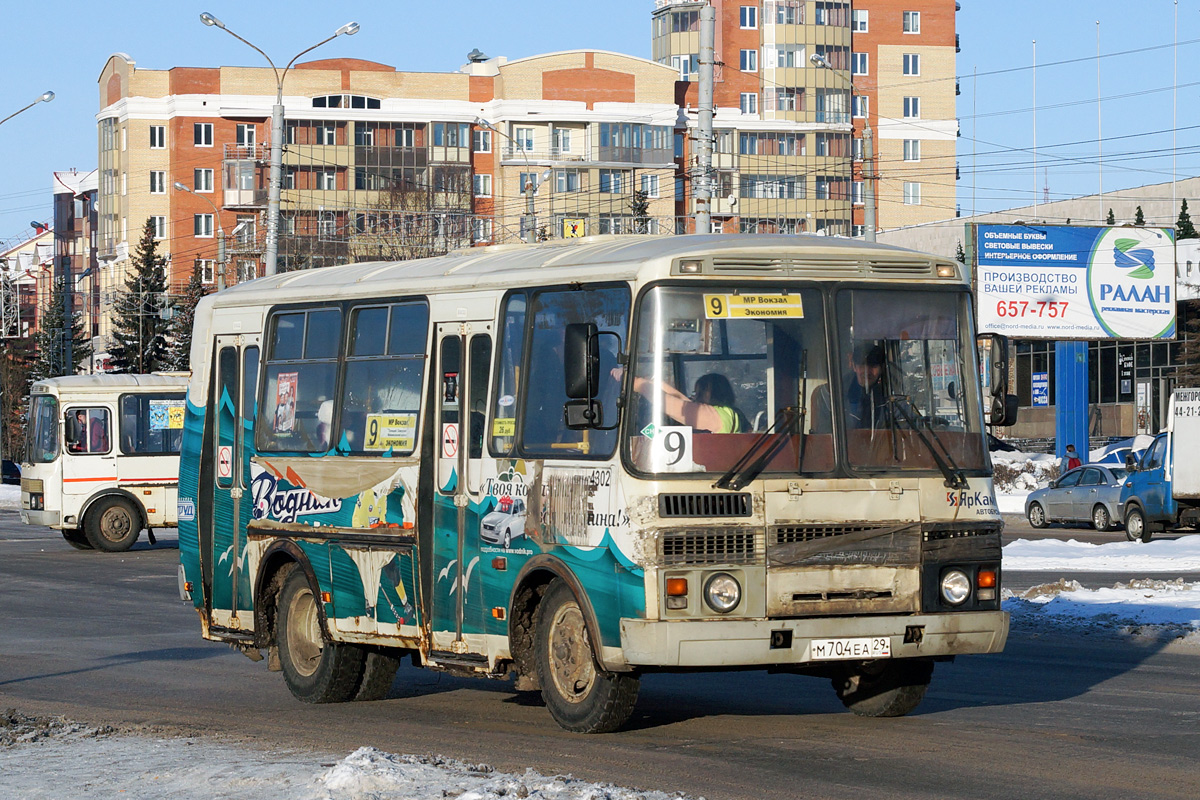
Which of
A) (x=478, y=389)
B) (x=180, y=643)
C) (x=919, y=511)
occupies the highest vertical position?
(x=478, y=389)

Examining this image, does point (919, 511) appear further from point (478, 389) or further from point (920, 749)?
point (478, 389)

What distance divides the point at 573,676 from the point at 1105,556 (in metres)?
18.7

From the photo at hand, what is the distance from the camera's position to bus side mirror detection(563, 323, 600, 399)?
31.0ft

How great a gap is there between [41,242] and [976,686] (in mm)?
188989

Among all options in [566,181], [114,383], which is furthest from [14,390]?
[114,383]

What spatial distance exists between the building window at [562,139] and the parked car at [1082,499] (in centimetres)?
7362

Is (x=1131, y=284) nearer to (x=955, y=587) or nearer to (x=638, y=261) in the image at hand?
(x=955, y=587)

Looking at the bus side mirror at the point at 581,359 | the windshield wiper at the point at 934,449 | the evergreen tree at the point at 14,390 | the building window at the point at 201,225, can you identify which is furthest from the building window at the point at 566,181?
the bus side mirror at the point at 581,359

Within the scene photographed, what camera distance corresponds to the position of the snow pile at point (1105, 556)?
2525 cm

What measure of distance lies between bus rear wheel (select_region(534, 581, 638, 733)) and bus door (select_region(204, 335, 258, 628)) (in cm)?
346

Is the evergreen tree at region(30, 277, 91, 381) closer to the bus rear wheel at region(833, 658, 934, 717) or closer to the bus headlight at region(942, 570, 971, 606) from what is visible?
the bus rear wheel at region(833, 658, 934, 717)

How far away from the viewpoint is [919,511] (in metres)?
9.83

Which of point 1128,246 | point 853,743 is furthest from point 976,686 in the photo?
point 1128,246

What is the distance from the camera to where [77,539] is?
31.7m
